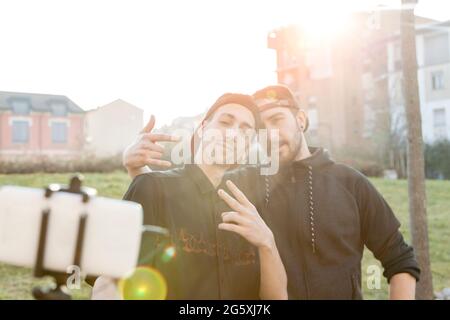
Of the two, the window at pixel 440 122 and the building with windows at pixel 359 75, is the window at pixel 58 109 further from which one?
the window at pixel 440 122

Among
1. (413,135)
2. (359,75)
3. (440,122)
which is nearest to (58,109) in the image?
(413,135)

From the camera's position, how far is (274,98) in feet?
7.48

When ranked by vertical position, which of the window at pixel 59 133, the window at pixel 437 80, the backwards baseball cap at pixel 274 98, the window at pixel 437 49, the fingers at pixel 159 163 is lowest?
the fingers at pixel 159 163

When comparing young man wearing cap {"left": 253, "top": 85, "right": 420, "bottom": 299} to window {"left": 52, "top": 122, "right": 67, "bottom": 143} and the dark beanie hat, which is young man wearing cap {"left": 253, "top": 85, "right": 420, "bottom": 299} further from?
window {"left": 52, "top": 122, "right": 67, "bottom": 143}

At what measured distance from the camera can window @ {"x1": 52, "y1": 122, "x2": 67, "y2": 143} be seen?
10.9 metres

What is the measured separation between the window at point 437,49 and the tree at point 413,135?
51.6ft

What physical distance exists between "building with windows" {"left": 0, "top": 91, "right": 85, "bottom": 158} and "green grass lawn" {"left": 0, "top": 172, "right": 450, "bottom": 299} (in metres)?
1.44

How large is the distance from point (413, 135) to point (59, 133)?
8928mm

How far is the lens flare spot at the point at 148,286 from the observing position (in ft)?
6.27

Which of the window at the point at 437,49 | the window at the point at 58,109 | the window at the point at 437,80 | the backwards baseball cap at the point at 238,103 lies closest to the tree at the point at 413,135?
the backwards baseball cap at the point at 238,103

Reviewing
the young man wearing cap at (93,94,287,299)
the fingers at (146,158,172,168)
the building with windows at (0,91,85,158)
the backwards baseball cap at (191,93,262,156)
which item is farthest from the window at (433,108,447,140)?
the fingers at (146,158,172,168)

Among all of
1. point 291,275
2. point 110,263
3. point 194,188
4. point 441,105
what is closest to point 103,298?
point 110,263

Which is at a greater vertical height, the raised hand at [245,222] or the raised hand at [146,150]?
the raised hand at [146,150]

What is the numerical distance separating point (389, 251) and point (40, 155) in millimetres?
6999
